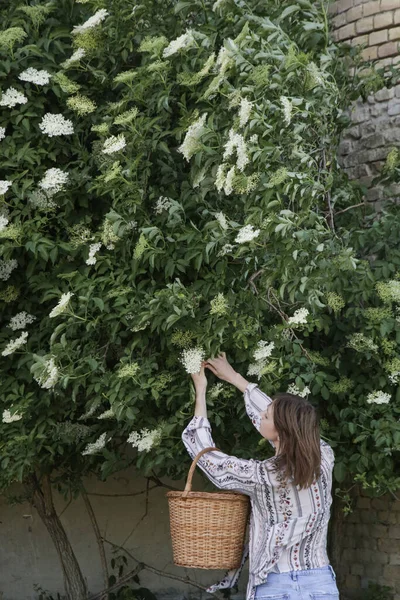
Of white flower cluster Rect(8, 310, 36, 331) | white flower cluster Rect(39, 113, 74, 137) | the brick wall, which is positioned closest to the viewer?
white flower cluster Rect(39, 113, 74, 137)

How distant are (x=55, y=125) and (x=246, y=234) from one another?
1.22m

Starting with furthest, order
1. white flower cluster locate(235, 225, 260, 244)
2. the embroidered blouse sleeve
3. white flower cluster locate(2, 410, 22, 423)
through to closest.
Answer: white flower cluster locate(2, 410, 22, 423) → white flower cluster locate(235, 225, 260, 244) → the embroidered blouse sleeve

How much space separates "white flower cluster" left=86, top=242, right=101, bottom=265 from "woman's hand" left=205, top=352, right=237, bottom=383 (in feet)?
2.62

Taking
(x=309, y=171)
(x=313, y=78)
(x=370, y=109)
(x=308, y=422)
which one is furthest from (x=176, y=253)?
(x=370, y=109)

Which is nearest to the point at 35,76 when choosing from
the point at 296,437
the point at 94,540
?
the point at 296,437

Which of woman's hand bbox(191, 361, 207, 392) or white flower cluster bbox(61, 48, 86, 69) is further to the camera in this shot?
white flower cluster bbox(61, 48, 86, 69)

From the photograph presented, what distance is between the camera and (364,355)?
5.12 meters

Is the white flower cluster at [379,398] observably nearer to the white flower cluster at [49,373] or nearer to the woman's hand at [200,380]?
the woman's hand at [200,380]

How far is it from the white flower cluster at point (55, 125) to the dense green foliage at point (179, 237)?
0.06ft

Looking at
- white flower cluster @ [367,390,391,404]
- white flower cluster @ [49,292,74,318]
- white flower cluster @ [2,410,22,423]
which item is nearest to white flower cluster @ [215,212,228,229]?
white flower cluster @ [49,292,74,318]

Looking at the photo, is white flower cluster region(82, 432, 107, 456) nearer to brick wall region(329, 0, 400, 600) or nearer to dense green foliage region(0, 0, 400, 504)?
dense green foliage region(0, 0, 400, 504)

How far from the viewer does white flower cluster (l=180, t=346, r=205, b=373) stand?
447 centimetres

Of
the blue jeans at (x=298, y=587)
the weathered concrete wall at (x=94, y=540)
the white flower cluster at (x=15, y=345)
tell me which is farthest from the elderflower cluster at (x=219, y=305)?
the weathered concrete wall at (x=94, y=540)

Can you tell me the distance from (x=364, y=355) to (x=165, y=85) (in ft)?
5.49
